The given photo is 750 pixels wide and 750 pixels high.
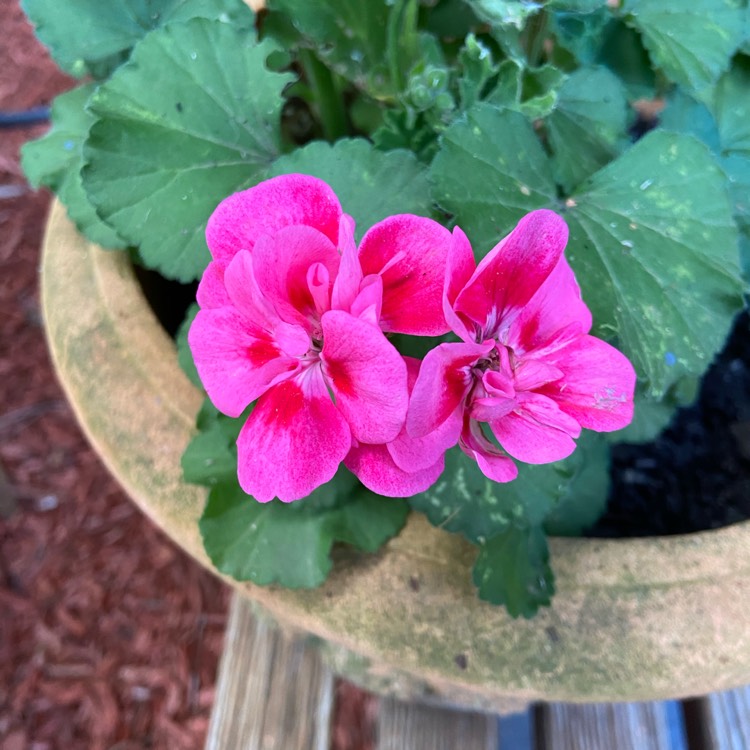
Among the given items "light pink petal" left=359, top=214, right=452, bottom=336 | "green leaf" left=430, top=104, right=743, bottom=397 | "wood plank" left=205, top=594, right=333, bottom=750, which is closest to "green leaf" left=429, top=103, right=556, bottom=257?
"green leaf" left=430, top=104, right=743, bottom=397

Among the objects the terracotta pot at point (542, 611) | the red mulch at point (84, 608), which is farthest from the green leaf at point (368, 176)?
the red mulch at point (84, 608)

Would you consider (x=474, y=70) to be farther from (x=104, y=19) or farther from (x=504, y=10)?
(x=104, y=19)

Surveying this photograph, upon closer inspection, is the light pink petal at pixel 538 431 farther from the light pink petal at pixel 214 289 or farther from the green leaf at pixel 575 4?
the green leaf at pixel 575 4

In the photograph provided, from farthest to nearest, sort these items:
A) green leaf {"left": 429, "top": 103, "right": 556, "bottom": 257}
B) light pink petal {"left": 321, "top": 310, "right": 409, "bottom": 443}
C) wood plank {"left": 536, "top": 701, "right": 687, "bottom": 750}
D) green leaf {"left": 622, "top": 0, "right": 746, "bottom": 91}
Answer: wood plank {"left": 536, "top": 701, "right": 687, "bottom": 750}, green leaf {"left": 622, "top": 0, "right": 746, "bottom": 91}, green leaf {"left": 429, "top": 103, "right": 556, "bottom": 257}, light pink petal {"left": 321, "top": 310, "right": 409, "bottom": 443}

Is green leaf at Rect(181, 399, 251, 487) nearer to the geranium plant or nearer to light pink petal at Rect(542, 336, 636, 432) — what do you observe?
the geranium plant

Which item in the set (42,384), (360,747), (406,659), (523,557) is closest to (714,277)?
(523,557)

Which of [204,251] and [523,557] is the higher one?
[204,251]

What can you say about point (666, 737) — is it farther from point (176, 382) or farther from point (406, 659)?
point (176, 382)
